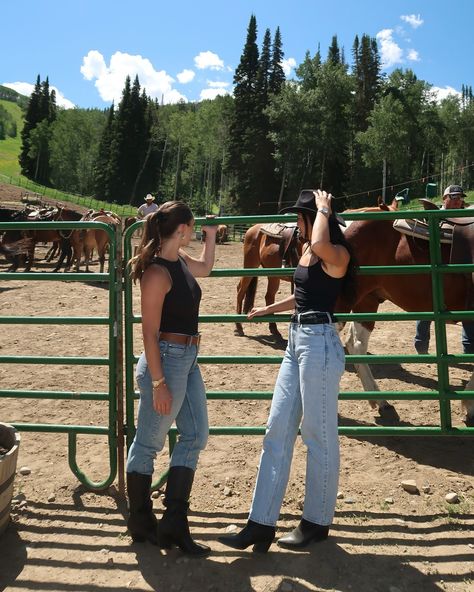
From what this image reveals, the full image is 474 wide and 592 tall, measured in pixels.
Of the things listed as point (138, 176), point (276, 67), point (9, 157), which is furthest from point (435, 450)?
point (9, 157)

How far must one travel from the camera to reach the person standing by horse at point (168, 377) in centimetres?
257

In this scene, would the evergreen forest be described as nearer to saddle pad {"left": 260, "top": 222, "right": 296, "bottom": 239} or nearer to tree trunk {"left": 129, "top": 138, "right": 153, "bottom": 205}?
tree trunk {"left": 129, "top": 138, "right": 153, "bottom": 205}

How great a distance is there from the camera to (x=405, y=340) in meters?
7.54

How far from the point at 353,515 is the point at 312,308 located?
153 cm

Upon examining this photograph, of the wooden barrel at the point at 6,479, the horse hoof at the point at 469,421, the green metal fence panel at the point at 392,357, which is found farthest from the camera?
the horse hoof at the point at 469,421

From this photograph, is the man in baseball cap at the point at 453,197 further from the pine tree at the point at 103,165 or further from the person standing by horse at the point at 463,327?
the pine tree at the point at 103,165

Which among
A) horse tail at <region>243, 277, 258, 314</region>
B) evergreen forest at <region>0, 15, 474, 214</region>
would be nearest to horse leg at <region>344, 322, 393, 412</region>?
horse tail at <region>243, 277, 258, 314</region>

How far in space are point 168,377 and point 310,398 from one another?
0.78m

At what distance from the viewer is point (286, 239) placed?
24.3ft

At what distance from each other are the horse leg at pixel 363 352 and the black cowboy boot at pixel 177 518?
8.41ft

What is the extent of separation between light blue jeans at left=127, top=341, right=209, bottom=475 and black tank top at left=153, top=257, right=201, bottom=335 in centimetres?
10

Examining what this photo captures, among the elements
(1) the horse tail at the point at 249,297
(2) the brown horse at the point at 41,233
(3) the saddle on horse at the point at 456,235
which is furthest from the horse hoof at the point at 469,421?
(2) the brown horse at the point at 41,233

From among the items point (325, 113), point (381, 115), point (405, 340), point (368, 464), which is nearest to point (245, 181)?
point (325, 113)

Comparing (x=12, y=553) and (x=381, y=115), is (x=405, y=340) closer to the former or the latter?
(x=12, y=553)
